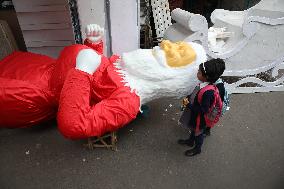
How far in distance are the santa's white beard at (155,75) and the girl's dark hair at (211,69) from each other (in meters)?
0.14

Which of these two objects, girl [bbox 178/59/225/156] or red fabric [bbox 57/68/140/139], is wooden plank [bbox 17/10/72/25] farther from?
girl [bbox 178/59/225/156]

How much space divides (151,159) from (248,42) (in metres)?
1.85

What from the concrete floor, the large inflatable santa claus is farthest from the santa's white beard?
the concrete floor

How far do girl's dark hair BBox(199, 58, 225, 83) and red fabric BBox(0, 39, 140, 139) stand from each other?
630 millimetres

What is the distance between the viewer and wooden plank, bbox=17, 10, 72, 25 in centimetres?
347

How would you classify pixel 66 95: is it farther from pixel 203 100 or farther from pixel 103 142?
pixel 203 100

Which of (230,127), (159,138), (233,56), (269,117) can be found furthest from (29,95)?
(269,117)

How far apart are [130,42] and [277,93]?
2076mm

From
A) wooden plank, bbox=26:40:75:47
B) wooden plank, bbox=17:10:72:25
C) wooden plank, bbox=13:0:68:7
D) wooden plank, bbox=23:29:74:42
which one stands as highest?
wooden plank, bbox=13:0:68:7

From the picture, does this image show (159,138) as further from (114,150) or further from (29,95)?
(29,95)

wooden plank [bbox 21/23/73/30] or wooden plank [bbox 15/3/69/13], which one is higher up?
wooden plank [bbox 15/3/69/13]

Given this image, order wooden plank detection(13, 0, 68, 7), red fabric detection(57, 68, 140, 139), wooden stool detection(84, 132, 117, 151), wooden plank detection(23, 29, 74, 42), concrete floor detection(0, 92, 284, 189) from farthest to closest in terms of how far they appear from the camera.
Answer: wooden plank detection(23, 29, 74, 42), wooden plank detection(13, 0, 68, 7), wooden stool detection(84, 132, 117, 151), concrete floor detection(0, 92, 284, 189), red fabric detection(57, 68, 140, 139)

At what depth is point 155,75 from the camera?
7.52 feet

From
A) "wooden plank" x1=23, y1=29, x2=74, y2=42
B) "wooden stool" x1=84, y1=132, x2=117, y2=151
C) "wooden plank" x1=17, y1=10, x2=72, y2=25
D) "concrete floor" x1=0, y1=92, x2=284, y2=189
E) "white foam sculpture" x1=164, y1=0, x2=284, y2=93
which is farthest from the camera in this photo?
"wooden plank" x1=23, y1=29, x2=74, y2=42
